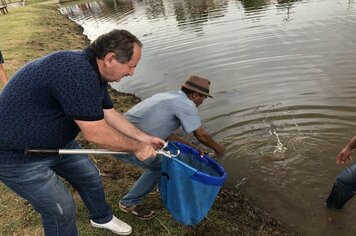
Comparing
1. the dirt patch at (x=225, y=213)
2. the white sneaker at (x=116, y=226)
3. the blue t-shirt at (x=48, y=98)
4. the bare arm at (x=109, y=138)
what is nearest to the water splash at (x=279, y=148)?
the dirt patch at (x=225, y=213)

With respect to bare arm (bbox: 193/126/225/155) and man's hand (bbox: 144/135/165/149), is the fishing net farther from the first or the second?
bare arm (bbox: 193/126/225/155)

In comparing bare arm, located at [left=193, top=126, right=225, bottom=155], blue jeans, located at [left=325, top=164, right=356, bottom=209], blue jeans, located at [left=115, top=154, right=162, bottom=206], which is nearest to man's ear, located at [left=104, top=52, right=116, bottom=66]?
blue jeans, located at [left=115, top=154, right=162, bottom=206]

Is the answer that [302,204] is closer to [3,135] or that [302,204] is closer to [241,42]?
[3,135]

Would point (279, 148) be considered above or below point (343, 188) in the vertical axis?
below

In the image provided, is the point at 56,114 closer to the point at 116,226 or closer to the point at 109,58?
the point at 109,58

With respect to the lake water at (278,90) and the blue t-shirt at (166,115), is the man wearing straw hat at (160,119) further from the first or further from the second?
the lake water at (278,90)

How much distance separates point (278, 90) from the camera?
948cm

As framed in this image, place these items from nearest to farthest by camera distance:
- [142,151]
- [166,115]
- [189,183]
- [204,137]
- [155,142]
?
1. [142,151]
2. [189,183]
3. [155,142]
4. [166,115]
5. [204,137]

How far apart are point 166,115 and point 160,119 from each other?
87 mm

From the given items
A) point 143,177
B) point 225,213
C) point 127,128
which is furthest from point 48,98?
point 225,213

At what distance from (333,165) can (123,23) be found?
20.4m

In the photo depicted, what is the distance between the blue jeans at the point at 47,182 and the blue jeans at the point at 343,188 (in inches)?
121

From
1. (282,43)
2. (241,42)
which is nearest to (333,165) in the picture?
(282,43)

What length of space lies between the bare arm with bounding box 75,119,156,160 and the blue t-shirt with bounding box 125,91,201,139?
890 mm
